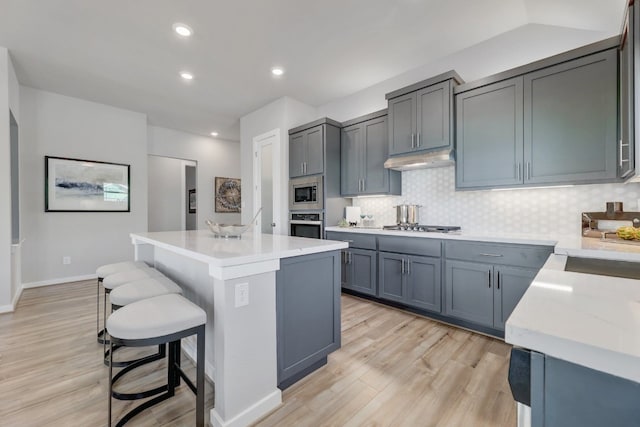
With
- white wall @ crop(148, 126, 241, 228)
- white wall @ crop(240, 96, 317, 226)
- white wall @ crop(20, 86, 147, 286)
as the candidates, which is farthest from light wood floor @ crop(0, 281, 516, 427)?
white wall @ crop(148, 126, 241, 228)

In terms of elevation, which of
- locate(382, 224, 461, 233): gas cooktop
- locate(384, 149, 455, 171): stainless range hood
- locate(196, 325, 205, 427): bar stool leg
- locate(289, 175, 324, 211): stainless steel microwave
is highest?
locate(384, 149, 455, 171): stainless range hood

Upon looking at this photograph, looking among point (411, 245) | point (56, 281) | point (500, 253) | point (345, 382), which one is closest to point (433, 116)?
point (411, 245)

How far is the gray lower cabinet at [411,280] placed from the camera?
278cm

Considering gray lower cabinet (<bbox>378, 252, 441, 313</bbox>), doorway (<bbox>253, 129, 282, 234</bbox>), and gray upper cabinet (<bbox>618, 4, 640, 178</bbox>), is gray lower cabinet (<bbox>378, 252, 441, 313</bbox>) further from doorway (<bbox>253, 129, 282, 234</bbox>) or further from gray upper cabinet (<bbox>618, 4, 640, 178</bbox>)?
doorway (<bbox>253, 129, 282, 234</bbox>)

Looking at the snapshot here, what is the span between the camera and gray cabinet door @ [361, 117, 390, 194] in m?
3.55

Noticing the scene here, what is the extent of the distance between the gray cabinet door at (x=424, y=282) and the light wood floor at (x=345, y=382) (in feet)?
0.74

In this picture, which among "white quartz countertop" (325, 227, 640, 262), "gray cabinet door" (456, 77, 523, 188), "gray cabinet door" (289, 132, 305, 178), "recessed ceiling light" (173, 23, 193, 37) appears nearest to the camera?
"white quartz countertop" (325, 227, 640, 262)

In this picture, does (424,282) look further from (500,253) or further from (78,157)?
(78,157)

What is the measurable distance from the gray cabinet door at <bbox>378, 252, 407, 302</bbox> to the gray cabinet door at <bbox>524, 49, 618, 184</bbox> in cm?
143

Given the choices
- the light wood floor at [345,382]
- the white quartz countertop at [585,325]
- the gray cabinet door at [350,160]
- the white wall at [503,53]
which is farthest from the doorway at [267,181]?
the white quartz countertop at [585,325]

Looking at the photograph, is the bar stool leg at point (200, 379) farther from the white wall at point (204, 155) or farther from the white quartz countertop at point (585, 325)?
the white wall at point (204, 155)

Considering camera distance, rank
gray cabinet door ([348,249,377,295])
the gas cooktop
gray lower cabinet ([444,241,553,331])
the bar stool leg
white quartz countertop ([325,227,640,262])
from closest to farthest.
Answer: the bar stool leg < white quartz countertop ([325,227,640,262]) < gray lower cabinet ([444,241,553,331]) < the gas cooktop < gray cabinet door ([348,249,377,295])

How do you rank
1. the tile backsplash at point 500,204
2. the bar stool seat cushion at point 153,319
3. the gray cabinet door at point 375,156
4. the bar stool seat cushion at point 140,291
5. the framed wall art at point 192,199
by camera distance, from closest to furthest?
the bar stool seat cushion at point 153,319, the bar stool seat cushion at point 140,291, the tile backsplash at point 500,204, the gray cabinet door at point 375,156, the framed wall art at point 192,199

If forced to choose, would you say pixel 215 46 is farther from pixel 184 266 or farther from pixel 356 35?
pixel 184 266
